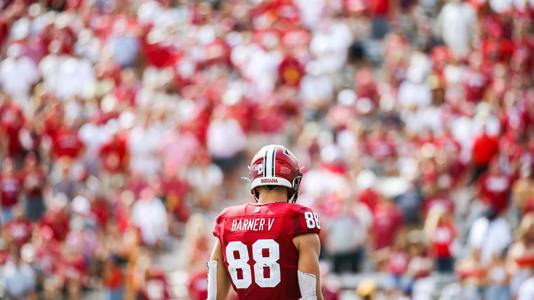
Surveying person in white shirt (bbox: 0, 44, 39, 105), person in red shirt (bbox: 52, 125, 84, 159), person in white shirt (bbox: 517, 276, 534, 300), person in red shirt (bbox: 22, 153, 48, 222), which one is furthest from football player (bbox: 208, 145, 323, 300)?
person in white shirt (bbox: 0, 44, 39, 105)

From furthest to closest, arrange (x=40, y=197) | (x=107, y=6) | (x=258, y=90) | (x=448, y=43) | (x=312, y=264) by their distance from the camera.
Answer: (x=107, y=6) → (x=448, y=43) → (x=258, y=90) → (x=40, y=197) → (x=312, y=264)

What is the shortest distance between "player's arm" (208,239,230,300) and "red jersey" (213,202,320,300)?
74mm

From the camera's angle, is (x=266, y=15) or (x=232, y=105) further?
(x=266, y=15)

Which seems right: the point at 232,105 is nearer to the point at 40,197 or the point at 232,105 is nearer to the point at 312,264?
the point at 40,197

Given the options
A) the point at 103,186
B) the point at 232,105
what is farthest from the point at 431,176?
the point at 103,186

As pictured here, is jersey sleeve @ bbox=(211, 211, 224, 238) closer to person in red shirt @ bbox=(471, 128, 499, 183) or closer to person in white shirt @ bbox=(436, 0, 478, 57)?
person in red shirt @ bbox=(471, 128, 499, 183)

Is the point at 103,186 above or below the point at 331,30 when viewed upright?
below

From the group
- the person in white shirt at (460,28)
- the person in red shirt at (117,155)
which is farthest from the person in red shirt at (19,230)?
the person in white shirt at (460,28)

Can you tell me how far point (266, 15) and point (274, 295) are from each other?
608 inches

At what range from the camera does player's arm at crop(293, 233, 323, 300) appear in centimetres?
722

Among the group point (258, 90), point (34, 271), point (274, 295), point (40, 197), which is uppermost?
point (258, 90)

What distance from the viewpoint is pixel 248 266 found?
24.1 ft

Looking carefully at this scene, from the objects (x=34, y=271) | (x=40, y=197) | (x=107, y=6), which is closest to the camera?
(x=34, y=271)

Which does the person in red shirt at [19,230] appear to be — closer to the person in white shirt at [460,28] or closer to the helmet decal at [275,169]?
the person in white shirt at [460,28]
